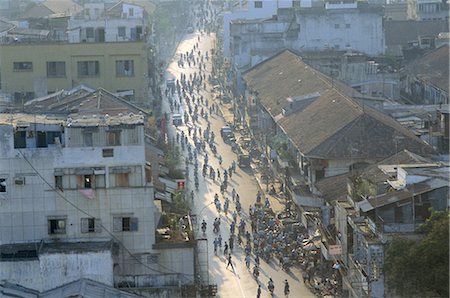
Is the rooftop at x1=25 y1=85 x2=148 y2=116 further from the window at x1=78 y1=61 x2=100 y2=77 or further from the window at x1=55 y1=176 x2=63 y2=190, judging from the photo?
the window at x1=55 y1=176 x2=63 y2=190

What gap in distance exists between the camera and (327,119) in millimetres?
48875

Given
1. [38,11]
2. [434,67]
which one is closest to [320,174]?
[434,67]

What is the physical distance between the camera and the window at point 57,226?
32.9m

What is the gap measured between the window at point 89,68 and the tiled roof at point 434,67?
16372mm

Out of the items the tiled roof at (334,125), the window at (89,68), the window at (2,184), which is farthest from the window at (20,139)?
the window at (89,68)

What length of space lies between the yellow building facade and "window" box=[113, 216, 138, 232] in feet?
66.7

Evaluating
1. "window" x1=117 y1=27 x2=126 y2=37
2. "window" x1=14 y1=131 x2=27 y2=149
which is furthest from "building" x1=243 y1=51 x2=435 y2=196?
"window" x1=14 y1=131 x2=27 y2=149

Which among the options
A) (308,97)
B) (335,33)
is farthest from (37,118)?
(335,33)

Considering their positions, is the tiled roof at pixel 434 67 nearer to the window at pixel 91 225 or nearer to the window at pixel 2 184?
the window at pixel 91 225

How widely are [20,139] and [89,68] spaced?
67.8 ft

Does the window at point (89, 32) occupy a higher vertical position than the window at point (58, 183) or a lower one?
higher

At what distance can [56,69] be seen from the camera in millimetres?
53375

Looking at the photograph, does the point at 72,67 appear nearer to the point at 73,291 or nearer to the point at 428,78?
the point at 428,78

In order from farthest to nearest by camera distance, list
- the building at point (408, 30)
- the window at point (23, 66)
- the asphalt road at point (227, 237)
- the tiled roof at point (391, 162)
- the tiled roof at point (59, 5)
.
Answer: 1. the tiled roof at point (59, 5)
2. the building at point (408, 30)
3. the window at point (23, 66)
4. the asphalt road at point (227, 237)
5. the tiled roof at point (391, 162)
